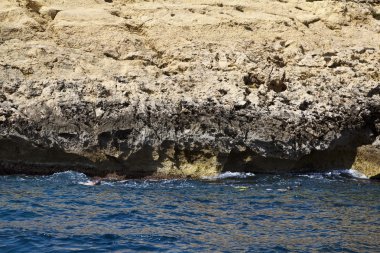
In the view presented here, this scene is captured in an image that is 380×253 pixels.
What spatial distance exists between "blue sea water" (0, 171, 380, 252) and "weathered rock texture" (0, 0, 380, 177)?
88 centimetres

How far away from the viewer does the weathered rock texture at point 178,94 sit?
632 inches

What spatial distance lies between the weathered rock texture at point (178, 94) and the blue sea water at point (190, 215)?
2.88 ft

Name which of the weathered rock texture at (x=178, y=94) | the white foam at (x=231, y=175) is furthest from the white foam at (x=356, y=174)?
the white foam at (x=231, y=175)

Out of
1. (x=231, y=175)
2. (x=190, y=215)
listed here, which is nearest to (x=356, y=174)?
(x=231, y=175)

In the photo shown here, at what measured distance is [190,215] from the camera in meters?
11.2

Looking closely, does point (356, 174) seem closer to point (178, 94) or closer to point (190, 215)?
point (178, 94)

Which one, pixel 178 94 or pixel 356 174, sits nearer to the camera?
pixel 178 94

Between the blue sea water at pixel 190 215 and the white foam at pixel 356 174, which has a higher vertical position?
the blue sea water at pixel 190 215

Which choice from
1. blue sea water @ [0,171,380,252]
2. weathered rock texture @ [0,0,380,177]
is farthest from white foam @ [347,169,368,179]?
blue sea water @ [0,171,380,252]

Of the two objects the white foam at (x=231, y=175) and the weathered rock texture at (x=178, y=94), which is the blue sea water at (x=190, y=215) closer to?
the white foam at (x=231, y=175)

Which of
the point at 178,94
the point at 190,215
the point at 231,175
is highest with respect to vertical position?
the point at 178,94

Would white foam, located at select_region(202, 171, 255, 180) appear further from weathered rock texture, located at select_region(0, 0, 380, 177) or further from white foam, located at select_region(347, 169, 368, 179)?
white foam, located at select_region(347, 169, 368, 179)

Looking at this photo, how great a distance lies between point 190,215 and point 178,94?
6.16m

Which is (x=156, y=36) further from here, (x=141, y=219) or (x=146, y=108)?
(x=141, y=219)
